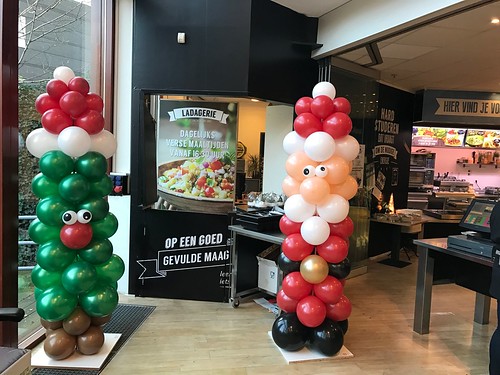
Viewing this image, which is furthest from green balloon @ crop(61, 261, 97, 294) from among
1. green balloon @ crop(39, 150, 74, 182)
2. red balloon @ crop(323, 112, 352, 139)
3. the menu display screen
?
the menu display screen

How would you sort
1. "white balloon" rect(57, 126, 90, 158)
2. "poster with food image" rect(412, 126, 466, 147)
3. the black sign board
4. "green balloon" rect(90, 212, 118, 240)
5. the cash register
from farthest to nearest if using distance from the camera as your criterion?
"poster with food image" rect(412, 126, 466, 147) → the black sign board → the cash register → "green balloon" rect(90, 212, 118, 240) → "white balloon" rect(57, 126, 90, 158)

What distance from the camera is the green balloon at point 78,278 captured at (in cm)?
276

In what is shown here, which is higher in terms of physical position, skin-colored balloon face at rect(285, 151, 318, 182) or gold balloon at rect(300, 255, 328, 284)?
skin-colored balloon face at rect(285, 151, 318, 182)

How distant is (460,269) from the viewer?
3.67 m

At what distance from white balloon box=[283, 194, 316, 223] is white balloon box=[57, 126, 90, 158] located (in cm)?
158

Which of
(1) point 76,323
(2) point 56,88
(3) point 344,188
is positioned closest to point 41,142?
(2) point 56,88

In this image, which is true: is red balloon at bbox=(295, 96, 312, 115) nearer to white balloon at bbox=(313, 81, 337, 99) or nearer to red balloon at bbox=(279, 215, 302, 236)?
white balloon at bbox=(313, 81, 337, 99)

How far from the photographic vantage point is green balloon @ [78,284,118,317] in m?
2.89

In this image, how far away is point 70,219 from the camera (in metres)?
2.77

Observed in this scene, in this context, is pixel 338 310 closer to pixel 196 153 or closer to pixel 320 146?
pixel 320 146

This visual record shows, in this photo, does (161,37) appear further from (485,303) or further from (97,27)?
(485,303)

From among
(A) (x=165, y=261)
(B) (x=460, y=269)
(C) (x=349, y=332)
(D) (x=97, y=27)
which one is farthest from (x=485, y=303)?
(D) (x=97, y=27)

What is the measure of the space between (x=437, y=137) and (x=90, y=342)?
274 inches

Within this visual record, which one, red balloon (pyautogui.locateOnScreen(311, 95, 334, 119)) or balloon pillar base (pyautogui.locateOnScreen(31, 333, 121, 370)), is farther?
red balloon (pyautogui.locateOnScreen(311, 95, 334, 119))
